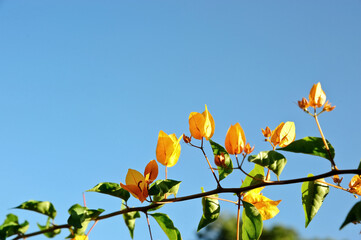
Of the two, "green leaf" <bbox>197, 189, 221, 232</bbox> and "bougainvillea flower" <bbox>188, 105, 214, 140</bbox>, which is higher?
"bougainvillea flower" <bbox>188, 105, 214, 140</bbox>

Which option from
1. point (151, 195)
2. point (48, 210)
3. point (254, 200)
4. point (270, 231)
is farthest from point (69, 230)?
point (270, 231)

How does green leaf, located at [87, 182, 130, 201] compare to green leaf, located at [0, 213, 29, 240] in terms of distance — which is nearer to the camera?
green leaf, located at [87, 182, 130, 201]

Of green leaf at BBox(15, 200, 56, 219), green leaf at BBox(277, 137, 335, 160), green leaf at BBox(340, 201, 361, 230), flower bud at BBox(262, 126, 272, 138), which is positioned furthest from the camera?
green leaf at BBox(15, 200, 56, 219)

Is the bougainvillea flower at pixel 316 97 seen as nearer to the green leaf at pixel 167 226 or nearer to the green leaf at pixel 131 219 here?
the green leaf at pixel 167 226

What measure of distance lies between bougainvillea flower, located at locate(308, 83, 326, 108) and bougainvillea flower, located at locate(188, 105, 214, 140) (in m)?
0.18

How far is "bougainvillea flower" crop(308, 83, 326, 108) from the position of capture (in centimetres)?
65

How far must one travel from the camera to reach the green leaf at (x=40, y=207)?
902mm

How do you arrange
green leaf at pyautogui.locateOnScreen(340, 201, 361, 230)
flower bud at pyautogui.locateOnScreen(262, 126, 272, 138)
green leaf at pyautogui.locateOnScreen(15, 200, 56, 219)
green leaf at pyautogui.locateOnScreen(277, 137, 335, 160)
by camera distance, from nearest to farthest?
green leaf at pyautogui.locateOnScreen(340, 201, 361, 230) < green leaf at pyautogui.locateOnScreen(277, 137, 335, 160) < flower bud at pyautogui.locateOnScreen(262, 126, 272, 138) < green leaf at pyautogui.locateOnScreen(15, 200, 56, 219)

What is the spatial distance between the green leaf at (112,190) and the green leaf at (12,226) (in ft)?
1.12

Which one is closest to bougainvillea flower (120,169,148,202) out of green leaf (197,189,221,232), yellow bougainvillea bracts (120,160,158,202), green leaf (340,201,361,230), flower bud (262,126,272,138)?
yellow bougainvillea bracts (120,160,158,202)

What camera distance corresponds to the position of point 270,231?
56.1ft

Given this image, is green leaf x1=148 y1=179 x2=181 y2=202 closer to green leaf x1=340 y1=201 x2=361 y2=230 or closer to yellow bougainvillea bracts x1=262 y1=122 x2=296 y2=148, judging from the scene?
yellow bougainvillea bracts x1=262 y1=122 x2=296 y2=148

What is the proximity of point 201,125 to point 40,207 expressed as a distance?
461 mm

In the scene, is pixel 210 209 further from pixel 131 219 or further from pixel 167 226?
pixel 131 219
